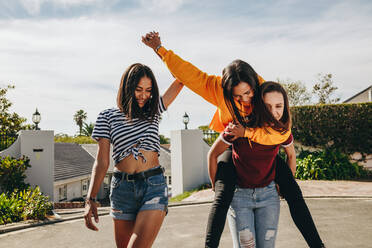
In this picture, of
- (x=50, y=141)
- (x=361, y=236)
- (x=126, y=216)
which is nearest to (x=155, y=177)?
(x=126, y=216)

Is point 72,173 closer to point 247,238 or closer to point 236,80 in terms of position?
point 247,238

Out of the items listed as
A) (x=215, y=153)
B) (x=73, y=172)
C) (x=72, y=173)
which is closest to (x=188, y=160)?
(x=72, y=173)

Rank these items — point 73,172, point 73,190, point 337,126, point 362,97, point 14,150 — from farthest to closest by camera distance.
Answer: point 362,97, point 73,190, point 73,172, point 337,126, point 14,150

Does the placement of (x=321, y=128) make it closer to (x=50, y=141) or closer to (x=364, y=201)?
(x=364, y=201)

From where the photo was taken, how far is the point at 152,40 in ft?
10.2

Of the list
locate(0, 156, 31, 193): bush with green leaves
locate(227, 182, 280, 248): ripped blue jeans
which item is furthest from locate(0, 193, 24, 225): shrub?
locate(227, 182, 280, 248): ripped blue jeans

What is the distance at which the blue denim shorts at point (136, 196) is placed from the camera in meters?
2.47

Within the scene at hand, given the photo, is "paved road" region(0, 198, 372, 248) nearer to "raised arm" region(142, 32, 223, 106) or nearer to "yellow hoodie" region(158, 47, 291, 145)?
"yellow hoodie" region(158, 47, 291, 145)

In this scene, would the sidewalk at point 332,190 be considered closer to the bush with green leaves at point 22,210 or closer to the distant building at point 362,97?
the bush with green leaves at point 22,210

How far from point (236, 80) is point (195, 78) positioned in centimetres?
44

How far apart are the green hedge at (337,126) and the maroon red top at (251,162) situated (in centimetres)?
1372

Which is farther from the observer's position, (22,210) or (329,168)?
(329,168)

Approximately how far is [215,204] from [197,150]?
40.3ft

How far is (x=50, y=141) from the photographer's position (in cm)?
1112
